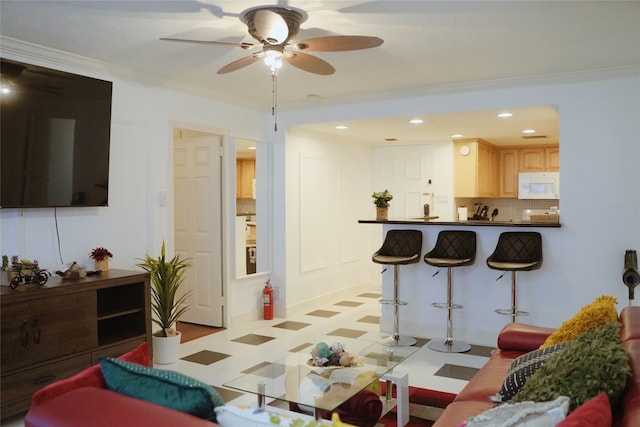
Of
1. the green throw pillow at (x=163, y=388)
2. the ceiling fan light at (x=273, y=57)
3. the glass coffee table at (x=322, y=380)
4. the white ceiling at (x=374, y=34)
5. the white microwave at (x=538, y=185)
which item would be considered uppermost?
the white ceiling at (x=374, y=34)

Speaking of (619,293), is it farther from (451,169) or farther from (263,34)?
(263,34)

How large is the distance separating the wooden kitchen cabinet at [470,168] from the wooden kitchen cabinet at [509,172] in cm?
69

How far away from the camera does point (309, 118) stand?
224 inches

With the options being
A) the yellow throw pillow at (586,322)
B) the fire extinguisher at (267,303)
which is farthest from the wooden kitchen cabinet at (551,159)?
the yellow throw pillow at (586,322)

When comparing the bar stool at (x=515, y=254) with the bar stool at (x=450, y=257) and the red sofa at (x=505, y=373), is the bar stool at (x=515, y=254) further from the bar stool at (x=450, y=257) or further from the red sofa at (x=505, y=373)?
Result: the red sofa at (x=505, y=373)

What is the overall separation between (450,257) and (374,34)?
2273 mm

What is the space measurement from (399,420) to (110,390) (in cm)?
187

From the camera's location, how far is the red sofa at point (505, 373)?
149cm

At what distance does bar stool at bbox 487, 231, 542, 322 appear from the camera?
4367mm

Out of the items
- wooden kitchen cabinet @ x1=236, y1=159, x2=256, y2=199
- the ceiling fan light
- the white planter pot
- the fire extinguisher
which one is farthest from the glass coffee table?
wooden kitchen cabinet @ x1=236, y1=159, x2=256, y2=199

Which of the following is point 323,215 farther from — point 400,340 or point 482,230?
point 482,230

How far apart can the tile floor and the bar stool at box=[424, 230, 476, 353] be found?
0.45ft

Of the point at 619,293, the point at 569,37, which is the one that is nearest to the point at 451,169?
the point at 619,293

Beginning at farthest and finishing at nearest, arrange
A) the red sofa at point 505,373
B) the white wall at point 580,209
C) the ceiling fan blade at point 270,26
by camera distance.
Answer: the white wall at point 580,209
the ceiling fan blade at point 270,26
the red sofa at point 505,373
